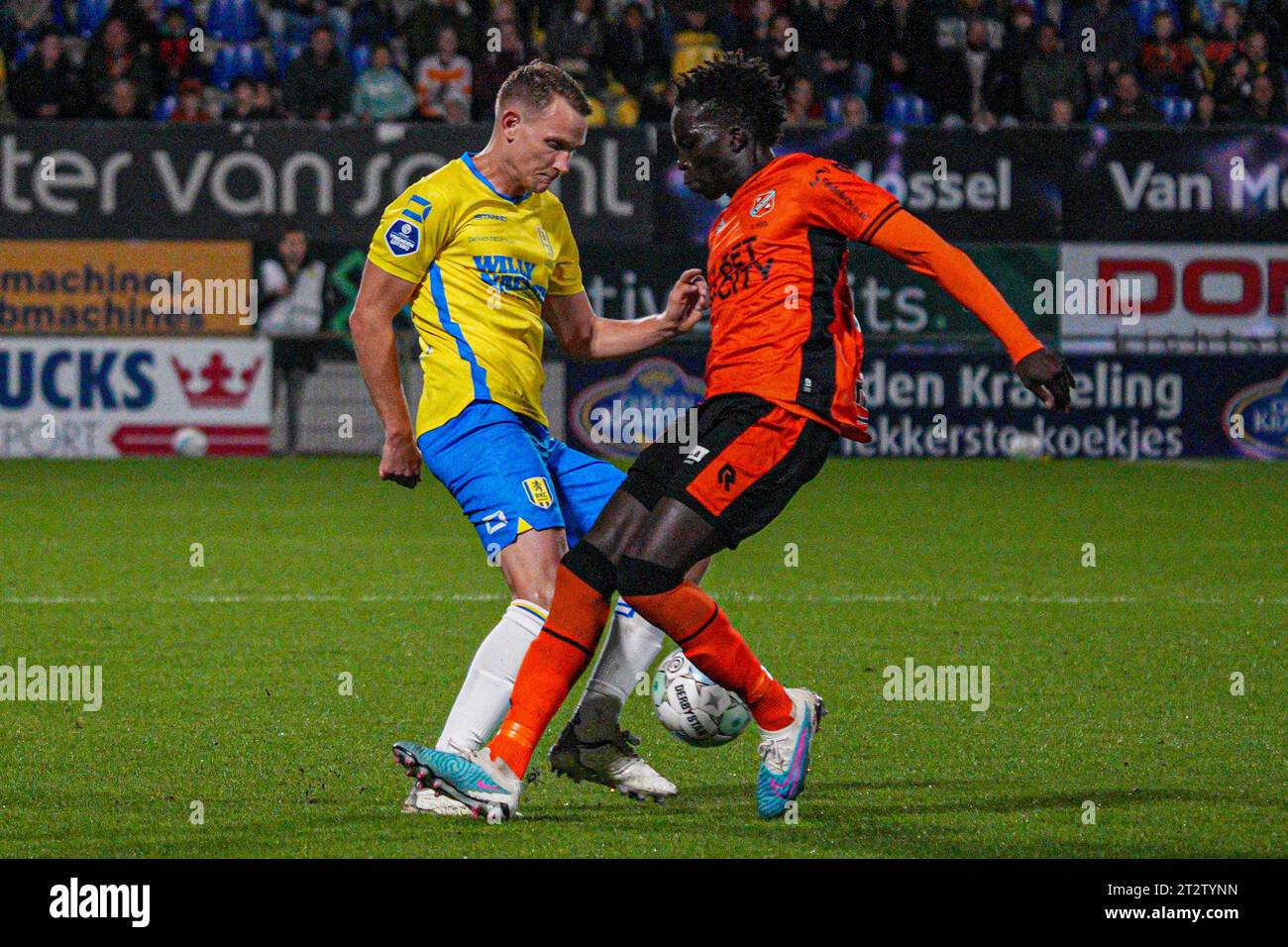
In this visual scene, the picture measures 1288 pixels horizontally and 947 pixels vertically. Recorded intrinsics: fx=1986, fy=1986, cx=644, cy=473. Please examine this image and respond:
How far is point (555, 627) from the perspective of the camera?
17.1 feet

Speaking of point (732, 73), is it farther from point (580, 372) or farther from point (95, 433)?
point (95, 433)

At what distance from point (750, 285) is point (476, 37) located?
628 inches

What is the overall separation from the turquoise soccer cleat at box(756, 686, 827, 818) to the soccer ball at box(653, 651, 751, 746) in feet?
0.86

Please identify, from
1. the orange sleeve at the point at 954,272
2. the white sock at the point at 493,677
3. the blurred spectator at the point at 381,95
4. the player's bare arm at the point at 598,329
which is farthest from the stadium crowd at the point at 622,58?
the orange sleeve at the point at 954,272

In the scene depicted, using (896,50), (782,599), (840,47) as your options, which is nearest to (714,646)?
(782,599)

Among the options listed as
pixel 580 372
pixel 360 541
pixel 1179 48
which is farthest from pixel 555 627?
pixel 1179 48

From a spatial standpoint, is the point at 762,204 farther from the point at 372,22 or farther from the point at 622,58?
the point at 372,22

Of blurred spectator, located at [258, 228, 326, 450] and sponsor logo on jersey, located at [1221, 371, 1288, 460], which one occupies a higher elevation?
blurred spectator, located at [258, 228, 326, 450]

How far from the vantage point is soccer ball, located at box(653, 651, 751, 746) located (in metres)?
5.60

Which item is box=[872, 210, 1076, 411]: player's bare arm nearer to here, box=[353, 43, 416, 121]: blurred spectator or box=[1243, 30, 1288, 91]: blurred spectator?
box=[353, 43, 416, 121]: blurred spectator

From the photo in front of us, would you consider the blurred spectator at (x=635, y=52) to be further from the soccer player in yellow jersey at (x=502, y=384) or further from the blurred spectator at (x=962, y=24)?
the soccer player in yellow jersey at (x=502, y=384)

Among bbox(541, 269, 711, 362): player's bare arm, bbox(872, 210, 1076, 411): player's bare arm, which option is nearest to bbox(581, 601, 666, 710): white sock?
bbox(541, 269, 711, 362): player's bare arm

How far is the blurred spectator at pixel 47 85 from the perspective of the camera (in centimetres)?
1970

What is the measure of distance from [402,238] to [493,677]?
1.26m
